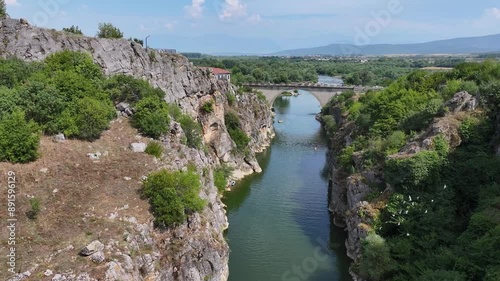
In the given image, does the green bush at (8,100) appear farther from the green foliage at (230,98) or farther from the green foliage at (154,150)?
the green foliage at (230,98)

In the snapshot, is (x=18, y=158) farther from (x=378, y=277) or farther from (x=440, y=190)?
(x=440, y=190)

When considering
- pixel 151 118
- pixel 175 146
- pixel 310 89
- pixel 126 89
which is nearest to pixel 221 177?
pixel 175 146

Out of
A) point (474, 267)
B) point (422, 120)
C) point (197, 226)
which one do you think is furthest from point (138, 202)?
point (422, 120)

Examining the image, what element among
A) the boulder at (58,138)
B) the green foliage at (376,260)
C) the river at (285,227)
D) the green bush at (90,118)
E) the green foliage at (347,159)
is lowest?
the river at (285,227)

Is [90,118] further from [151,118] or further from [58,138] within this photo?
[151,118]

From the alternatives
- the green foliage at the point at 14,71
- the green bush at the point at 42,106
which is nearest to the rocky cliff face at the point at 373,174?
the green bush at the point at 42,106

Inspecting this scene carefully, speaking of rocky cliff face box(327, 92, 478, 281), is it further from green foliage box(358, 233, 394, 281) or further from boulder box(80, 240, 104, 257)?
boulder box(80, 240, 104, 257)

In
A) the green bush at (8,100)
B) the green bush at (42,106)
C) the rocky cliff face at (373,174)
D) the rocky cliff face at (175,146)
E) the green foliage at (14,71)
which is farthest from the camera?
the green foliage at (14,71)

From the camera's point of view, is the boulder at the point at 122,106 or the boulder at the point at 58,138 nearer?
the boulder at the point at 58,138
